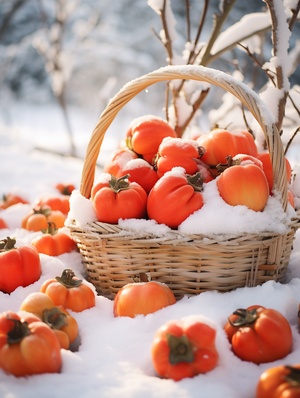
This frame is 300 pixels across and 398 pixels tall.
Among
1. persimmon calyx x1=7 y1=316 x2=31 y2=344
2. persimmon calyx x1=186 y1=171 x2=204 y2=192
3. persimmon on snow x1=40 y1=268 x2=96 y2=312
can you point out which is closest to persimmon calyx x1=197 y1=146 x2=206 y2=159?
persimmon calyx x1=186 y1=171 x2=204 y2=192

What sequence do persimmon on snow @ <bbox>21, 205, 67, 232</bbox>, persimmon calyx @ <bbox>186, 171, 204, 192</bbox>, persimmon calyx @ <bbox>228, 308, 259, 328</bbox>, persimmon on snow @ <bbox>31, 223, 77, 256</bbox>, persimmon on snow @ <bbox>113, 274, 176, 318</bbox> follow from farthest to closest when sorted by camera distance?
persimmon on snow @ <bbox>21, 205, 67, 232</bbox> < persimmon on snow @ <bbox>31, 223, 77, 256</bbox> < persimmon calyx @ <bbox>186, 171, 204, 192</bbox> < persimmon on snow @ <bbox>113, 274, 176, 318</bbox> < persimmon calyx @ <bbox>228, 308, 259, 328</bbox>

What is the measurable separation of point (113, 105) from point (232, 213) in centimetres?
48

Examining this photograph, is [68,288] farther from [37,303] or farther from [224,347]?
[224,347]

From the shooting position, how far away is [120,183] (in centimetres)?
133

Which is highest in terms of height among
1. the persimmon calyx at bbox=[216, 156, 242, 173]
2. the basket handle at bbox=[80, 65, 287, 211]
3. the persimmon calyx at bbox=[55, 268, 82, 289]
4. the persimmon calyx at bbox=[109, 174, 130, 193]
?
the basket handle at bbox=[80, 65, 287, 211]

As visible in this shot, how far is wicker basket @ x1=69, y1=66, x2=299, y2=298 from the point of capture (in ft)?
3.94

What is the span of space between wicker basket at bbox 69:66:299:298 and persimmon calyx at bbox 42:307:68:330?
27cm

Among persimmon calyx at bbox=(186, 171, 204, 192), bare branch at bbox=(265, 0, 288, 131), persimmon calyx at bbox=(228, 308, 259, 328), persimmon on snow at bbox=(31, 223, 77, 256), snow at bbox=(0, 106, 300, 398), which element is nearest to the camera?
snow at bbox=(0, 106, 300, 398)

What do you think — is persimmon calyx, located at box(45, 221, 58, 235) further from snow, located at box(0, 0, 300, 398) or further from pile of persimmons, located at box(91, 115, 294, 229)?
pile of persimmons, located at box(91, 115, 294, 229)

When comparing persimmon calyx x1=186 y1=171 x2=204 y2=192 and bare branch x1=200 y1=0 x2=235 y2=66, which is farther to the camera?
bare branch x1=200 y1=0 x2=235 y2=66

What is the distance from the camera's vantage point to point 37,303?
3.59 feet

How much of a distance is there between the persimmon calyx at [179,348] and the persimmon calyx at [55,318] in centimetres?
28

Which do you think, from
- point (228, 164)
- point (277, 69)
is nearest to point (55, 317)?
point (228, 164)

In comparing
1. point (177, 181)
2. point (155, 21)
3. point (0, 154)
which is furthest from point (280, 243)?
point (155, 21)
